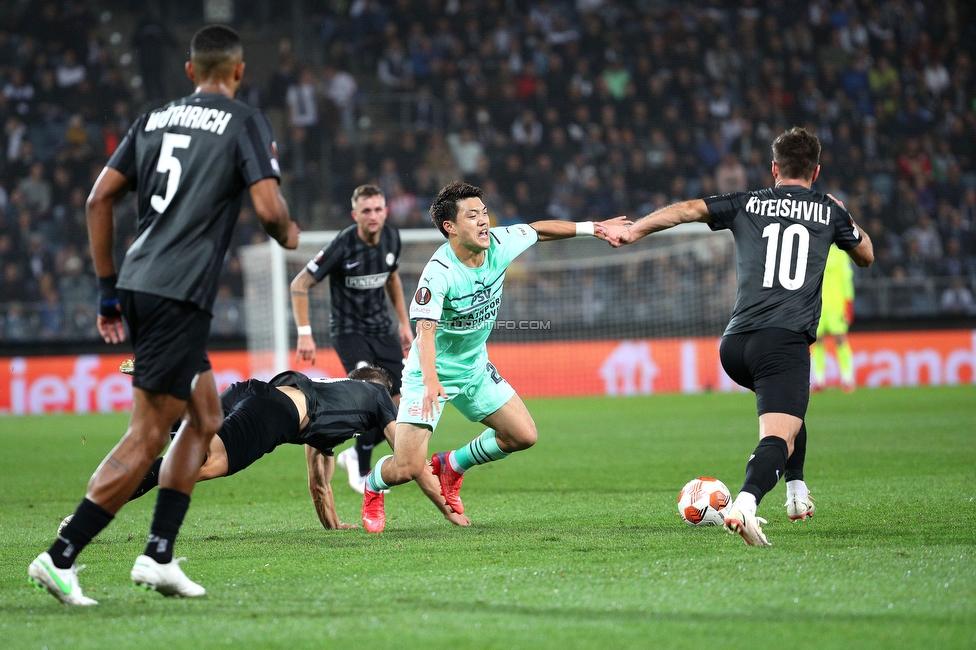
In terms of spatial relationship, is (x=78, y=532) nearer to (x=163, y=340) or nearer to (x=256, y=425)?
(x=163, y=340)

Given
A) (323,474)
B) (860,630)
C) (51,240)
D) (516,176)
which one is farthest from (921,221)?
(860,630)

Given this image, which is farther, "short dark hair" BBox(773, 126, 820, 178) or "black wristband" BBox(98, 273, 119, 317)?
"short dark hair" BBox(773, 126, 820, 178)

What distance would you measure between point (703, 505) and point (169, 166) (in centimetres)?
327

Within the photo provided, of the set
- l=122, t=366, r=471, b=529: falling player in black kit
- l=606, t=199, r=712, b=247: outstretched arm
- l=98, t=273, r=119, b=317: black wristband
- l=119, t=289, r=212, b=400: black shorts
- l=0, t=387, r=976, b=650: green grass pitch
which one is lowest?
l=0, t=387, r=976, b=650: green grass pitch

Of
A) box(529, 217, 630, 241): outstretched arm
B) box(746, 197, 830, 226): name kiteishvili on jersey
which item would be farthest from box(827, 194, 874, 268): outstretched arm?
box(529, 217, 630, 241): outstretched arm

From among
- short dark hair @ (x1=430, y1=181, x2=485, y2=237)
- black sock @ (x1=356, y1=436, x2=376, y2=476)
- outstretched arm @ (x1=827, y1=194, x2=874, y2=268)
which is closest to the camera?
outstretched arm @ (x1=827, y1=194, x2=874, y2=268)

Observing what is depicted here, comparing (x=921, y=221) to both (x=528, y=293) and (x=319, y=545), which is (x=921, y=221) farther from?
(x=319, y=545)

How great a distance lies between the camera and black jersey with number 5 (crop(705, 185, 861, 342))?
5.50 m

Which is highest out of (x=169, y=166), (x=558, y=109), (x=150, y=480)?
(x=558, y=109)

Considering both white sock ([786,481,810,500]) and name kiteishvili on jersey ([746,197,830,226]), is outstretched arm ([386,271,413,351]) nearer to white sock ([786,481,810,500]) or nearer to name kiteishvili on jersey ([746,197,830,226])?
white sock ([786,481,810,500])

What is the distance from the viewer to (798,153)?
5543mm

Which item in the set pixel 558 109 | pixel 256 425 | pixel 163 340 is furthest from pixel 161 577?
pixel 558 109

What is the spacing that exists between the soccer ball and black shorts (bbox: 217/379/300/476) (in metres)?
2.11

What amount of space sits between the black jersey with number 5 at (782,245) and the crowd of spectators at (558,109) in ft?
47.7
